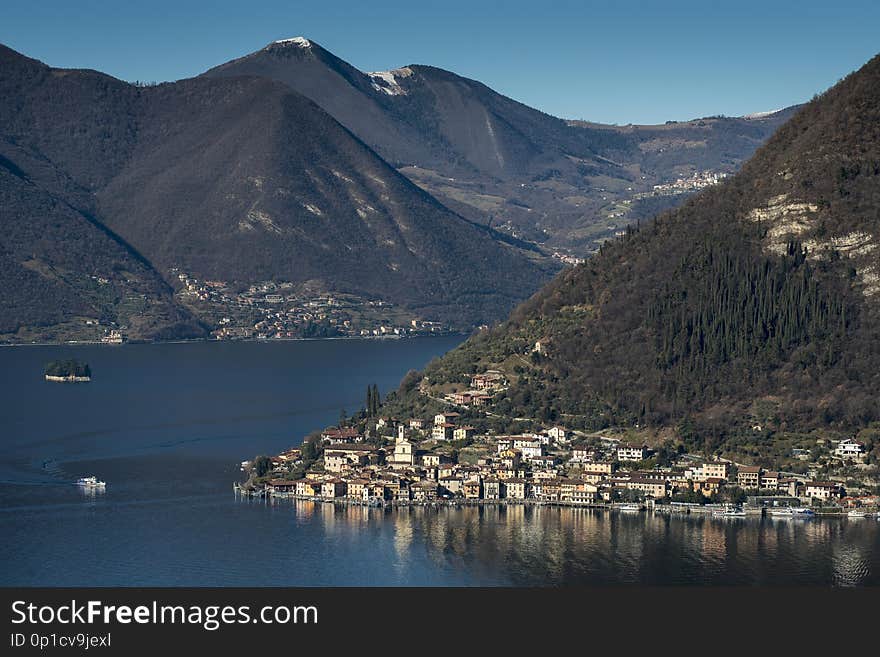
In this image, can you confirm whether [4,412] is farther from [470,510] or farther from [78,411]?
[470,510]

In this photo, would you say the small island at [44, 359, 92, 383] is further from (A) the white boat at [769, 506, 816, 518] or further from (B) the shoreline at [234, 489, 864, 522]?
(A) the white boat at [769, 506, 816, 518]

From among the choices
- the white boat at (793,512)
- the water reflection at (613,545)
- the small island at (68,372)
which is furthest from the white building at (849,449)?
the small island at (68,372)

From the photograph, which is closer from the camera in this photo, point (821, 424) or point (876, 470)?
point (876, 470)

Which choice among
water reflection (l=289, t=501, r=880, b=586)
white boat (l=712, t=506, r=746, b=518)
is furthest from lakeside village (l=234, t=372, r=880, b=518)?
water reflection (l=289, t=501, r=880, b=586)

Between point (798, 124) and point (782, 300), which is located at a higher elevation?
point (798, 124)

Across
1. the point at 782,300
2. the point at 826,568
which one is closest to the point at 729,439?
the point at 782,300

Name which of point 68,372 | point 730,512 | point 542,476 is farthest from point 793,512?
point 68,372

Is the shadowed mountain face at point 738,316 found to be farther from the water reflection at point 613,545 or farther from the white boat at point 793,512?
the water reflection at point 613,545
